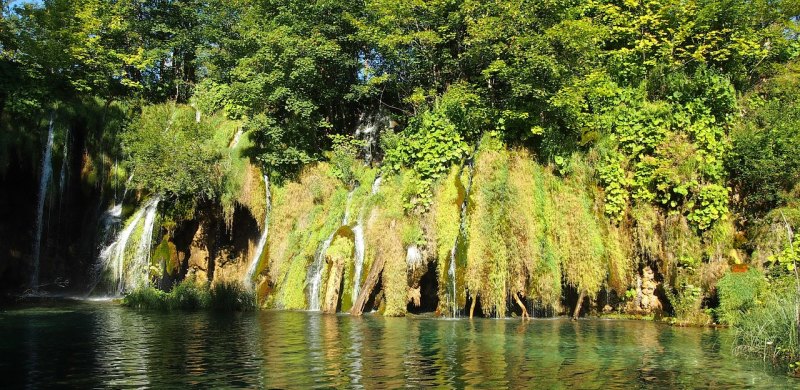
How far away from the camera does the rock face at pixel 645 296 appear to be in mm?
21172

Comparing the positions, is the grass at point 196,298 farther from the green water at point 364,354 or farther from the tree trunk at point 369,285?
the tree trunk at point 369,285

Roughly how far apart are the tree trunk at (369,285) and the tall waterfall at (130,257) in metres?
9.87

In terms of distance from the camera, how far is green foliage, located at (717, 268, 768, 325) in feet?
59.3

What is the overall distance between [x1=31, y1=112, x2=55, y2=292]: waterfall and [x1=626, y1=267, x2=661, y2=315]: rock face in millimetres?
24413

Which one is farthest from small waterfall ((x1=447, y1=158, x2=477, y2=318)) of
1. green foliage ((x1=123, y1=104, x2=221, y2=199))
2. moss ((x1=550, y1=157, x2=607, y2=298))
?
green foliage ((x1=123, y1=104, x2=221, y2=199))

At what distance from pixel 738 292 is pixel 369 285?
11.2 metres

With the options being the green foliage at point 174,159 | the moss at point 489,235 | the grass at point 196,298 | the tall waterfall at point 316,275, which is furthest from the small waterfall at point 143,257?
the moss at point 489,235

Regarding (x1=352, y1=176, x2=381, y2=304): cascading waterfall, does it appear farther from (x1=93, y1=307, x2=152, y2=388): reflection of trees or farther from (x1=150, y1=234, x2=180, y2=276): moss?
(x1=150, y1=234, x2=180, y2=276): moss

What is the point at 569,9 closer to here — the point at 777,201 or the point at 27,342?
the point at 777,201

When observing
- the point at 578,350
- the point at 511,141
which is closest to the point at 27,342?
the point at 578,350

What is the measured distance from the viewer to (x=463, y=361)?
1215 cm

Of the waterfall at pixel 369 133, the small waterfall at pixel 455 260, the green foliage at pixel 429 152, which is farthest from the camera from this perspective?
the waterfall at pixel 369 133

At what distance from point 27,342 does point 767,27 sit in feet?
87.3

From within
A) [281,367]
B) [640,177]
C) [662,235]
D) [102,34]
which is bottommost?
[281,367]
